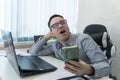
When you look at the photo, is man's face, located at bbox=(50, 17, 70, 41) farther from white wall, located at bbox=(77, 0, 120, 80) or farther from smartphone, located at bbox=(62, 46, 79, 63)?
white wall, located at bbox=(77, 0, 120, 80)

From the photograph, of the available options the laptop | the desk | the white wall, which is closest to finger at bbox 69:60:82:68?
the desk

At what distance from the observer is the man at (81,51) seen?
4.24 feet

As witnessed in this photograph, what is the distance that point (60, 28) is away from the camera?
1.83 metres

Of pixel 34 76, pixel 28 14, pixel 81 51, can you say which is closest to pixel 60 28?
pixel 81 51

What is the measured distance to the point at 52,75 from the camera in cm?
147

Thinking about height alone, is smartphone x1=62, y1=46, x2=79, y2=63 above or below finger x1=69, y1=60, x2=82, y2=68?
above

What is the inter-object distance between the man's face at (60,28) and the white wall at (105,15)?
854 millimetres

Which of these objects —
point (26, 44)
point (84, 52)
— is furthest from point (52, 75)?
point (26, 44)

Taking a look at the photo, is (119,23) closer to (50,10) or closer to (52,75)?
(50,10)

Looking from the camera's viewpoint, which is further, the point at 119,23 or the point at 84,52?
the point at 119,23

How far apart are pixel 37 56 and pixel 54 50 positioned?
0.19 m

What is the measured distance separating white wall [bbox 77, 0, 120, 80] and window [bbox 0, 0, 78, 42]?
0.85ft

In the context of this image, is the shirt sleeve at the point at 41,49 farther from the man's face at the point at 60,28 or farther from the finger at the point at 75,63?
the finger at the point at 75,63

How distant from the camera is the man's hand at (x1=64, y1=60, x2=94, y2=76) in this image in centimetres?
123
